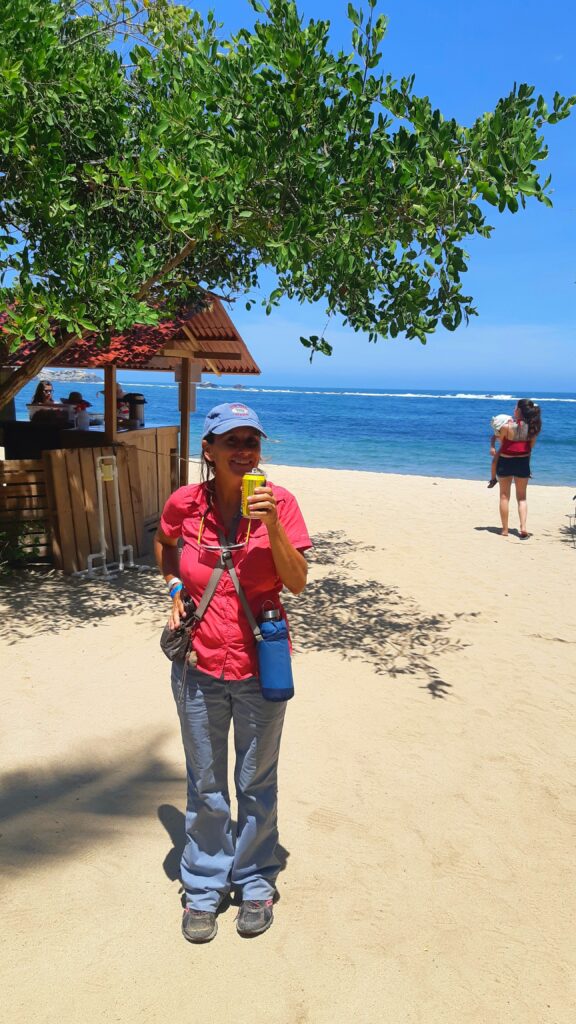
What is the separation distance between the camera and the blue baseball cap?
2.41 m

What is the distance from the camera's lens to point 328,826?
135 inches

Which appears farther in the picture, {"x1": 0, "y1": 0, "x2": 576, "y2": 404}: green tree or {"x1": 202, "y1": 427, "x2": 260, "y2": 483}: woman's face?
{"x1": 0, "y1": 0, "x2": 576, "y2": 404}: green tree

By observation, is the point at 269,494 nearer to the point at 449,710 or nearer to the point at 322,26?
the point at 449,710

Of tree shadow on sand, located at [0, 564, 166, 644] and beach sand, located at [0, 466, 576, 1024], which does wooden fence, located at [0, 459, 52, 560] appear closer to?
tree shadow on sand, located at [0, 564, 166, 644]

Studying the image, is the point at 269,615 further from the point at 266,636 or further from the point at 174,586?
the point at 174,586

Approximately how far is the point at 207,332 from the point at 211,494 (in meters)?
7.62

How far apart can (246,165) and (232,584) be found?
13.8 feet

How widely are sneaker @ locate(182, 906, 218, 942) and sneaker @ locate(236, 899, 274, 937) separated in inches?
3.8

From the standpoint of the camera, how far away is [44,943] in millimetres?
2613

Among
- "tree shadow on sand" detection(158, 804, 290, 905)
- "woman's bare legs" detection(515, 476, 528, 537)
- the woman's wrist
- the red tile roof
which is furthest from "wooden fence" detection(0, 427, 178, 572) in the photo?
"woman's bare legs" detection(515, 476, 528, 537)

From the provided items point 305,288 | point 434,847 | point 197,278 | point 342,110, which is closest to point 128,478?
point 197,278

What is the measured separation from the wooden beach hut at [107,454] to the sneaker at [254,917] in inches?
175

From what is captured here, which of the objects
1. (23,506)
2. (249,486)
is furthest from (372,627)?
(249,486)

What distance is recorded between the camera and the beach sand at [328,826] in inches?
97.0
